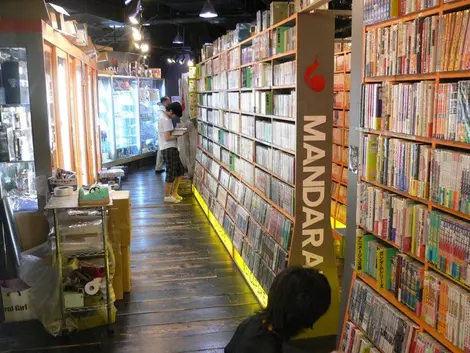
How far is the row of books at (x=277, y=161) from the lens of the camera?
4.09 metres

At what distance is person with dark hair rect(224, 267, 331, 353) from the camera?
1704 millimetres

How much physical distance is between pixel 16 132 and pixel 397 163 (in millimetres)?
3517

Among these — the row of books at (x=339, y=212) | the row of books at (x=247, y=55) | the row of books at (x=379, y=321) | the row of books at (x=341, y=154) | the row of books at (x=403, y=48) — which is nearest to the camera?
the row of books at (x=403, y=48)

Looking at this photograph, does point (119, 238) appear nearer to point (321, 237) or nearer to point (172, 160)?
point (321, 237)

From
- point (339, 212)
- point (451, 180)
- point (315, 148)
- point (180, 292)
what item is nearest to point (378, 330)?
point (451, 180)

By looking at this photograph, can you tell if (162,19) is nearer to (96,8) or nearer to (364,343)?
(96,8)

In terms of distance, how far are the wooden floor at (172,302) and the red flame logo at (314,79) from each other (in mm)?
2069

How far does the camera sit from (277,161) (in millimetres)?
4434

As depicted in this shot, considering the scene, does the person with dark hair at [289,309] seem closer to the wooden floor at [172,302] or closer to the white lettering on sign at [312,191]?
the white lettering on sign at [312,191]

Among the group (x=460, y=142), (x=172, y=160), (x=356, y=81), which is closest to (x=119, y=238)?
(x=356, y=81)

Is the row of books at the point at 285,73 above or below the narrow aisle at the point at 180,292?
above

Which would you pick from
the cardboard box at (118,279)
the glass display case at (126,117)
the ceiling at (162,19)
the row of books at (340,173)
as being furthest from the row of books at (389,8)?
the glass display case at (126,117)

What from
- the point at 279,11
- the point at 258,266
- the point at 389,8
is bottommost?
the point at 258,266

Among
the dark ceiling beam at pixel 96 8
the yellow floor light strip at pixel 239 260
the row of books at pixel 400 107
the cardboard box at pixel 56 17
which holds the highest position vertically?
the dark ceiling beam at pixel 96 8
